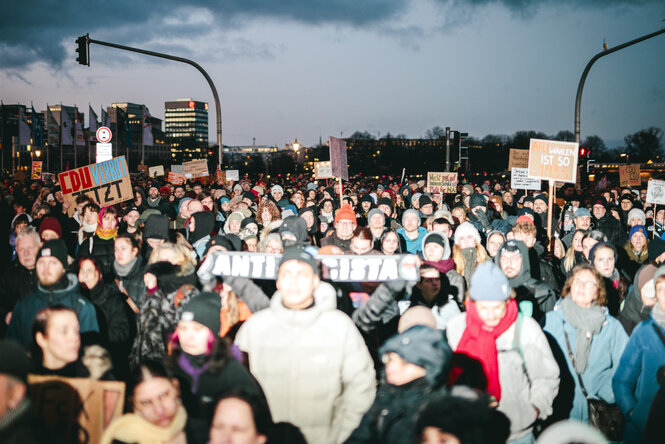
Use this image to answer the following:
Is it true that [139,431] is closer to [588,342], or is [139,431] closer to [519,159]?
[588,342]

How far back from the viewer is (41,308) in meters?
3.88

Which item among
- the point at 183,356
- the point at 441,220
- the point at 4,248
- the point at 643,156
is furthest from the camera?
the point at 643,156

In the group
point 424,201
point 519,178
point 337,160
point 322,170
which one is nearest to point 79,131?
point 322,170

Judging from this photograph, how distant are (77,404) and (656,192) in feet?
38.1

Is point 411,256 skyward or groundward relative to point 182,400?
skyward

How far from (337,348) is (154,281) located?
2.44m

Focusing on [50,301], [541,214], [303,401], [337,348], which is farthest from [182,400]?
[541,214]

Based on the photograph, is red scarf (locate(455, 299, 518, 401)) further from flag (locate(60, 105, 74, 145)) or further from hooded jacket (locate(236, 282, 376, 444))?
flag (locate(60, 105, 74, 145))

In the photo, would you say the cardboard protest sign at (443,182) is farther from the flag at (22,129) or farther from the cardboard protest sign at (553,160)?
the flag at (22,129)

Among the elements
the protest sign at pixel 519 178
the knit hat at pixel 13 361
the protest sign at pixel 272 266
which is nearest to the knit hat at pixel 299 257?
the protest sign at pixel 272 266

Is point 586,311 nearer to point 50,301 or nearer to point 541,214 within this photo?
point 50,301

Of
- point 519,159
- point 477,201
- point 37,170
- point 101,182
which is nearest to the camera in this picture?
point 101,182

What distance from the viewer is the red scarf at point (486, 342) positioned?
3.09 metres

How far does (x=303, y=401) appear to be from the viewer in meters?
2.86
